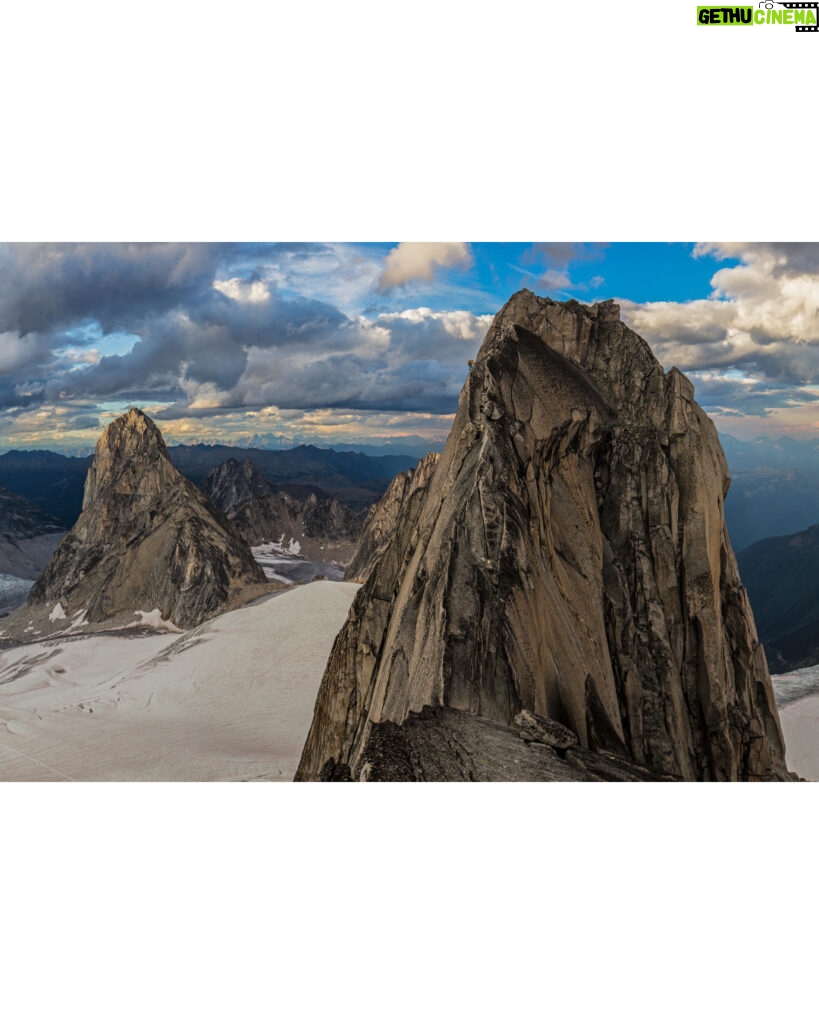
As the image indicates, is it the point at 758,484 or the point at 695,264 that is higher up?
the point at 695,264

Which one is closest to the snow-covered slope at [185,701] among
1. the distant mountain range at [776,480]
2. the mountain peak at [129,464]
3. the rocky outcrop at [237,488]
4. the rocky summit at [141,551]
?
the distant mountain range at [776,480]

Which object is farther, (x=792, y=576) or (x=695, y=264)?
(x=792, y=576)

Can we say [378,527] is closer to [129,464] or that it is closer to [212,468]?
[129,464]

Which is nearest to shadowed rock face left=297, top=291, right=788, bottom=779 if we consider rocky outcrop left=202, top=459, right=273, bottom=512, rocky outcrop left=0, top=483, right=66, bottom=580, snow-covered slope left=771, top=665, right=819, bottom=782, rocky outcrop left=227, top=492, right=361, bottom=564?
snow-covered slope left=771, top=665, right=819, bottom=782

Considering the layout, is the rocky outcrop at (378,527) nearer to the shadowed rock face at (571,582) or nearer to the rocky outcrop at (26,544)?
the rocky outcrop at (26,544)
